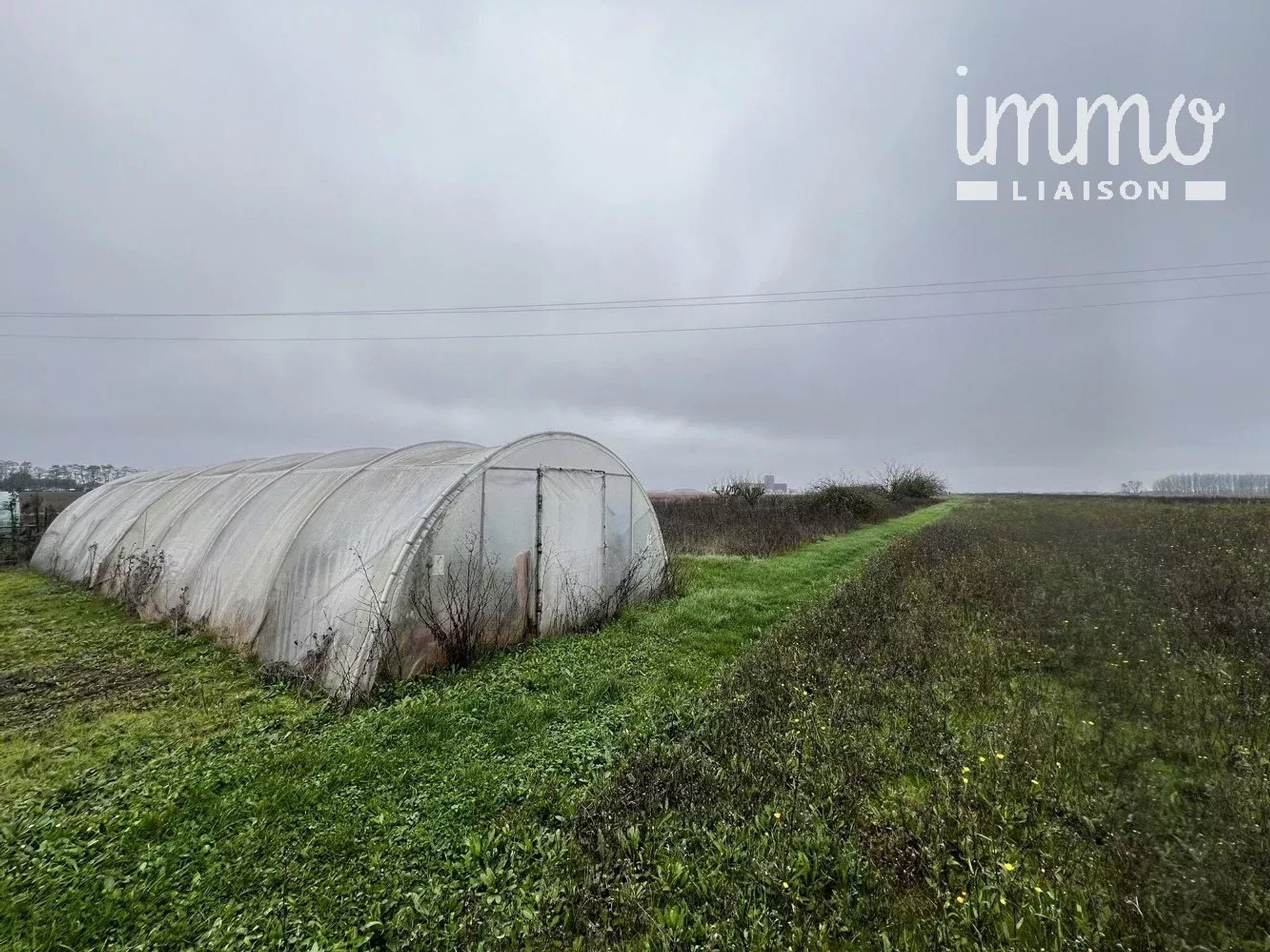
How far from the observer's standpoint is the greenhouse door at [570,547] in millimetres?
7621

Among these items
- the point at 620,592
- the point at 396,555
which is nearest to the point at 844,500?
the point at 620,592

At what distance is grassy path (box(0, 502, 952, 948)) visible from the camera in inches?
110

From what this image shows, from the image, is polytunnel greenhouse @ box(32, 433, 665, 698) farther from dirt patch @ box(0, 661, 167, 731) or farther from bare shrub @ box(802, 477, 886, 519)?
bare shrub @ box(802, 477, 886, 519)

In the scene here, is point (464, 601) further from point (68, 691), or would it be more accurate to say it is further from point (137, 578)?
point (137, 578)

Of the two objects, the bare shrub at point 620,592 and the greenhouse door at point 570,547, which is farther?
the bare shrub at point 620,592

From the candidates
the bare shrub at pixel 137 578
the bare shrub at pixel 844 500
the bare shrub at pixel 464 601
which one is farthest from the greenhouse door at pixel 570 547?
the bare shrub at pixel 844 500

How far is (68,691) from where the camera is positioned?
550 cm

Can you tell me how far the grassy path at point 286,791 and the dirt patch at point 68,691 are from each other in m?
0.11

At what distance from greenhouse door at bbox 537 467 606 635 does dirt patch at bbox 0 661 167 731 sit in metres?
4.26

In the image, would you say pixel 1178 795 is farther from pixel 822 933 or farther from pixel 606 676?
pixel 606 676

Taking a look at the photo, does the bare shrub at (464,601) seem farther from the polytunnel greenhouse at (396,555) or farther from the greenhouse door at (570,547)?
the greenhouse door at (570,547)

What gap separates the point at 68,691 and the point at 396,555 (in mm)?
3461

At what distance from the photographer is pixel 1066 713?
4.84 meters

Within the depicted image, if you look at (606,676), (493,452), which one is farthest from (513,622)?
(493,452)
